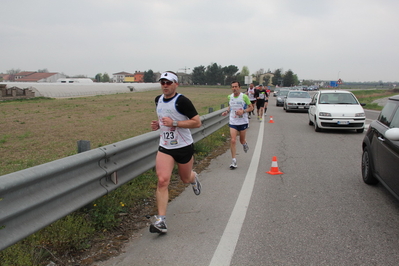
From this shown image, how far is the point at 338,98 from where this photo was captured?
15.3 meters

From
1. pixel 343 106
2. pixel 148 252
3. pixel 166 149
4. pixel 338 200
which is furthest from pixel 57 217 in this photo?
pixel 343 106

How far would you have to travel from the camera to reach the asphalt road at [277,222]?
3.74 m

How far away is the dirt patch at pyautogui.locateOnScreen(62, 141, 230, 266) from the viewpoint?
12.2 feet

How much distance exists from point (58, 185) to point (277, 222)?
8.35 ft

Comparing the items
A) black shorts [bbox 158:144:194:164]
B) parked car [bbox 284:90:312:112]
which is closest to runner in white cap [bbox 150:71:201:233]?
black shorts [bbox 158:144:194:164]

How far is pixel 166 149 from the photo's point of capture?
457cm

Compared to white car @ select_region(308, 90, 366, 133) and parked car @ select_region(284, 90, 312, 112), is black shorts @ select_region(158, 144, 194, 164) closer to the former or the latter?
white car @ select_region(308, 90, 366, 133)

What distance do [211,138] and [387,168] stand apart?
6918 mm

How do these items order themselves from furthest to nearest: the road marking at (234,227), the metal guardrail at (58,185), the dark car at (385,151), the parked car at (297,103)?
the parked car at (297,103) → the dark car at (385,151) → the road marking at (234,227) → the metal guardrail at (58,185)

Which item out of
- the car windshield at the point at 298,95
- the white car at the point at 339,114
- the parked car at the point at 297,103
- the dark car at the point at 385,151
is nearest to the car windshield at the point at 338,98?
the white car at the point at 339,114

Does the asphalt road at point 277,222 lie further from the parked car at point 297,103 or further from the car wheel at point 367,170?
the parked car at point 297,103

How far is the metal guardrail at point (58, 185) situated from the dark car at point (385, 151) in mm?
3287

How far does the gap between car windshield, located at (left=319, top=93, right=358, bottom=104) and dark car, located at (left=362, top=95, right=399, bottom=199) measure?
8.80 meters

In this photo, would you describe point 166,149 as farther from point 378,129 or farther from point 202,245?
point 378,129
